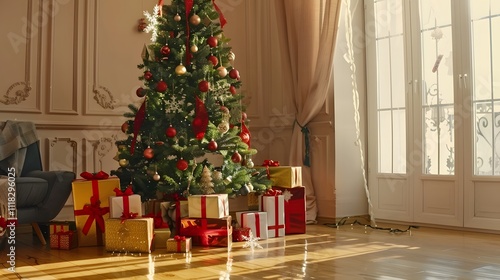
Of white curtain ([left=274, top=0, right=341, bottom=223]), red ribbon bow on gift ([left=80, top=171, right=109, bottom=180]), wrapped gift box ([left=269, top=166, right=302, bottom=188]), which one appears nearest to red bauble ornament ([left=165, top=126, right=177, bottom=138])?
red ribbon bow on gift ([left=80, top=171, right=109, bottom=180])

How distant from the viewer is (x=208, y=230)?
3.55 metres

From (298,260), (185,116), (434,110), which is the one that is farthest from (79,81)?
(434,110)

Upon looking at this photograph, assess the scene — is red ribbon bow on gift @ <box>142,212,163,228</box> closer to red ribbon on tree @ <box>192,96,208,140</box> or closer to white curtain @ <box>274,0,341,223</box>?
red ribbon on tree @ <box>192,96,208,140</box>

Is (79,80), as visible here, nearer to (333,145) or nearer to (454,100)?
(333,145)

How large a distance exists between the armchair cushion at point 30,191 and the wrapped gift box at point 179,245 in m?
0.88

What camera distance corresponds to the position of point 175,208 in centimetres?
376

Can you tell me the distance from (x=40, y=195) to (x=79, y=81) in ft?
4.15

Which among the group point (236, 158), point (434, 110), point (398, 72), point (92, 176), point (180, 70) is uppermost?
point (398, 72)

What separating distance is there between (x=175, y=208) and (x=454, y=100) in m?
2.21

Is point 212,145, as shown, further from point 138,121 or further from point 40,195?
point 40,195

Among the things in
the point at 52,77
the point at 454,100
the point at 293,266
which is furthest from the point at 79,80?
the point at 454,100

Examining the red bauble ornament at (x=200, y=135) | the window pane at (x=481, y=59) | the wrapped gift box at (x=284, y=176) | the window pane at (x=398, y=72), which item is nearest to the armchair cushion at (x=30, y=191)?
the red bauble ornament at (x=200, y=135)

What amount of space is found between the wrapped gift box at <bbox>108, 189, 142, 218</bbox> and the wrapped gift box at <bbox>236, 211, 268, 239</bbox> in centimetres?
71

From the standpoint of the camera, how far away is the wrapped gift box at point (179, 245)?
3358 millimetres
